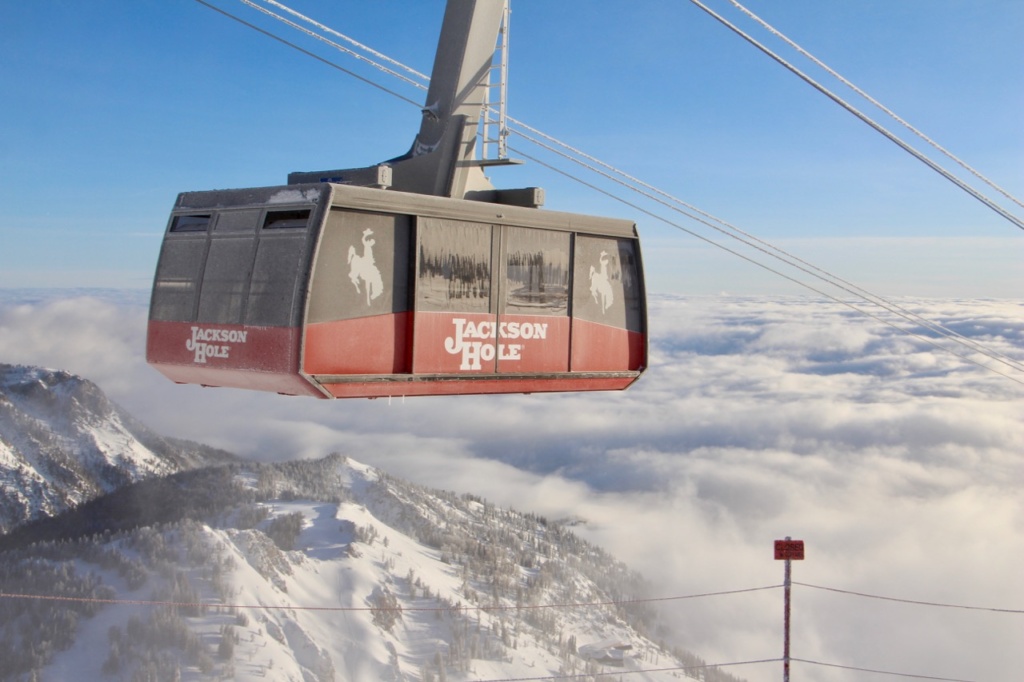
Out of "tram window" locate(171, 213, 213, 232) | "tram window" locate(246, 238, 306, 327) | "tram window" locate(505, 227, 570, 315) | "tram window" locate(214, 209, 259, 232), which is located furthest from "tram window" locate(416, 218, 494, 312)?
"tram window" locate(171, 213, 213, 232)

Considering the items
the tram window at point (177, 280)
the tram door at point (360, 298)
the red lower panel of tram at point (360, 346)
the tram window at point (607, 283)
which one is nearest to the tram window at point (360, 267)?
the tram door at point (360, 298)

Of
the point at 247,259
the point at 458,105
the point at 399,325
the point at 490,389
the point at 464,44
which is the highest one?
the point at 464,44

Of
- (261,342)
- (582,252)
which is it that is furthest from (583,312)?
(261,342)

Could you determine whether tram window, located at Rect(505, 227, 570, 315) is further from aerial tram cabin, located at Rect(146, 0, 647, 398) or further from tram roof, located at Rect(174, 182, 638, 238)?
tram roof, located at Rect(174, 182, 638, 238)

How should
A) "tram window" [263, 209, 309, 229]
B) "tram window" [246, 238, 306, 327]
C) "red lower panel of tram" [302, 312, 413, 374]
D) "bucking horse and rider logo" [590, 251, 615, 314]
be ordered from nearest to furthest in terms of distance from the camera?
1. "tram window" [246, 238, 306, 327]
2. "tram window" [263, 209, 309, 229]
3. "red lower panel of tram" [302, 312, 413, 374]
4. "bucking horse and rider logo" [590, 251, 615, 314]

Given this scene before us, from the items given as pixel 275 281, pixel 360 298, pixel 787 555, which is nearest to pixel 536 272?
pixel 360 298

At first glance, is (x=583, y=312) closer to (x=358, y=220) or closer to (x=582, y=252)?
(x=582, y=252)
